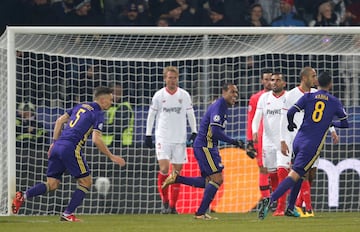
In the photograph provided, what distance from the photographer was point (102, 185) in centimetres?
1773

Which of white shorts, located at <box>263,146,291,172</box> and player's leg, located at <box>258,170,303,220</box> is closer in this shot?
player's leg, located at <box>258,170,303,220</box>

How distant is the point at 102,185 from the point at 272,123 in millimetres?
2903

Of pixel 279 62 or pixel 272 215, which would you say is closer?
pixel 272 215

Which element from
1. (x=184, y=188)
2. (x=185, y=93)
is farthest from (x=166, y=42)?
(x=184, y=188)

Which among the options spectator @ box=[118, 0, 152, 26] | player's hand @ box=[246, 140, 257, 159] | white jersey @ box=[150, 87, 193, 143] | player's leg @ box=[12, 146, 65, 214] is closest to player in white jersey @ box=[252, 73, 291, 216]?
player's hand @ box=[246, 140, 257, 159]

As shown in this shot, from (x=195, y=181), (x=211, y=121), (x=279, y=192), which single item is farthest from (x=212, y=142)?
(x=279, y=192)

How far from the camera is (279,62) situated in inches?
721

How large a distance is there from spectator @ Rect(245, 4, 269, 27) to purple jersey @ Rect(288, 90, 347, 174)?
18.3 feet

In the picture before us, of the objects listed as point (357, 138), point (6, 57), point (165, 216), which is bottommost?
point (165, 216)

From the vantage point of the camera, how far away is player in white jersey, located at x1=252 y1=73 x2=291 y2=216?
16.3m

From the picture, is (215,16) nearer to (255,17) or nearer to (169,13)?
(255,17)

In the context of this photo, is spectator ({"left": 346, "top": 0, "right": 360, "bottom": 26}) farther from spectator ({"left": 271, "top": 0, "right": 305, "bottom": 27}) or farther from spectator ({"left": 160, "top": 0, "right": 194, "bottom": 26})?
spectator ({"left": 160, "top": 0, "right": 194, "bottom": 26})

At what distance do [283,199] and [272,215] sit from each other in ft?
1.07

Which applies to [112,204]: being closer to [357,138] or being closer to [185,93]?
[185,93]
